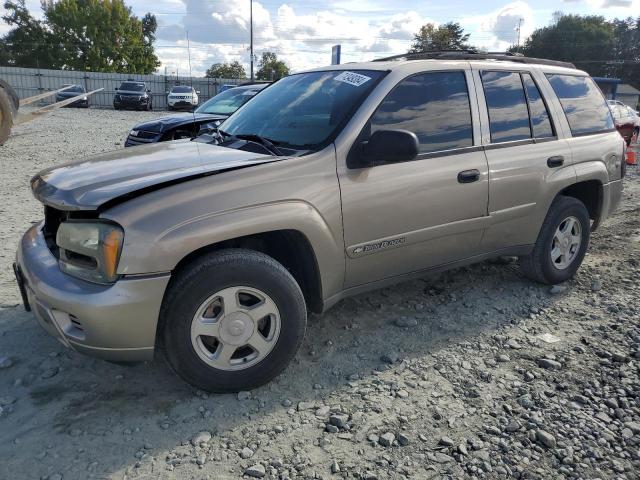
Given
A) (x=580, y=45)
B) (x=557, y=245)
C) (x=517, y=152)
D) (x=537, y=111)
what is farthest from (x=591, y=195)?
(x=580, y=45)

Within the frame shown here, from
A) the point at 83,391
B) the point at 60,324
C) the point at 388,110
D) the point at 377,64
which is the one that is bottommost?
the point at 83,391

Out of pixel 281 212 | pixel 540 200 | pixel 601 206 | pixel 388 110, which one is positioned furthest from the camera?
pixel 601 206

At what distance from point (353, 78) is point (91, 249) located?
1.97 m

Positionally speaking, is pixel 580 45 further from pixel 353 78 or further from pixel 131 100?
pixel 353 78

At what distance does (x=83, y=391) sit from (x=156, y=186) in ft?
3.98

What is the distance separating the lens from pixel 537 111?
4.06m

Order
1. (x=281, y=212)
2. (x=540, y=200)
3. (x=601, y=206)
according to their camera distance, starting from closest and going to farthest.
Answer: (x=281, y=212), (x=540, y=200), (x=601, y=206)

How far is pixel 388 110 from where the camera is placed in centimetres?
327

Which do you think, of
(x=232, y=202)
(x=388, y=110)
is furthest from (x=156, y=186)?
(x=388, y=110)

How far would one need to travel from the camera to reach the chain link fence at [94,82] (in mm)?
35125

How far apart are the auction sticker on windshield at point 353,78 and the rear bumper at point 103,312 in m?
1.77

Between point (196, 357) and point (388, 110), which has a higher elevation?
point (388, 110)

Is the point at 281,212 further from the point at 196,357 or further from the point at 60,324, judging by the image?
the point at 60,324

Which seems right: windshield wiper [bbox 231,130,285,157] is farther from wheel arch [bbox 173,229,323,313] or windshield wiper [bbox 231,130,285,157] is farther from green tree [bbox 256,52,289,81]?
green tree [bbox 256,52,289,81]
